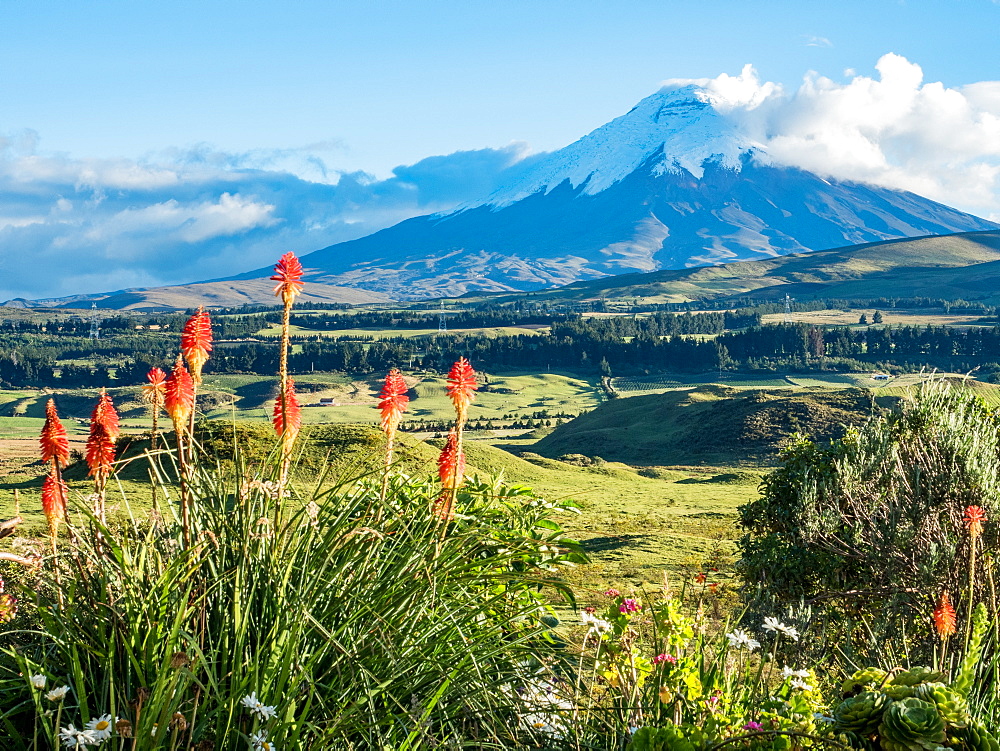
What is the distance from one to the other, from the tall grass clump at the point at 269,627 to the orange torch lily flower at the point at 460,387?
0.04 feet

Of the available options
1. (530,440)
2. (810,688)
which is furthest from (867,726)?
(530,440)

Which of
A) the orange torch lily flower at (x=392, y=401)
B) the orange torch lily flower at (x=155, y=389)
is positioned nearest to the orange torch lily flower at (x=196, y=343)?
the orange torch lily flower at (x=155, y=389)

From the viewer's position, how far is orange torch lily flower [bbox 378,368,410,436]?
422 cm

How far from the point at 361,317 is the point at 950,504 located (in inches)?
7471

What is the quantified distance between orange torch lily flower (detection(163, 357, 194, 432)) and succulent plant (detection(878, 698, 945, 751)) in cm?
313

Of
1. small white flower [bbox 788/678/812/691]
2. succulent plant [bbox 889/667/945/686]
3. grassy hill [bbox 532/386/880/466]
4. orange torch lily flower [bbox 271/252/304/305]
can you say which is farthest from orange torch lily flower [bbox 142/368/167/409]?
grassy hill [bbox 532/386/880/466]

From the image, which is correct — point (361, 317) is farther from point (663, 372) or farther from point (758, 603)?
point (758, 603)

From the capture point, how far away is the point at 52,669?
4.02m

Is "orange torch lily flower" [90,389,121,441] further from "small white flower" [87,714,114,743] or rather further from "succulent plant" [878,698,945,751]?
"succulent plant" [878,698,945,751]

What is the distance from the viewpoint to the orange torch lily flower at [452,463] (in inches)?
158

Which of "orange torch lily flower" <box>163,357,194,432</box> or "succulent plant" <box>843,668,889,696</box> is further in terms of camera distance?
"orange torch lily flower" <box>163,357,194,432</box>

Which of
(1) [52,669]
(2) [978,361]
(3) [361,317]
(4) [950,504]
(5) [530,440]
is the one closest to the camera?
(1) [52,669]

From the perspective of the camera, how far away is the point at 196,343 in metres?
4.11

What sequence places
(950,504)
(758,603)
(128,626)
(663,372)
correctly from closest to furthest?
(128,626), (950,504), (758,603), (663,372)
